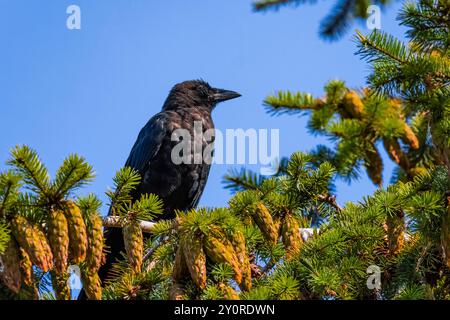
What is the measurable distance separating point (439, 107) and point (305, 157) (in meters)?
0.80

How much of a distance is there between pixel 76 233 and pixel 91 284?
0.31 metres

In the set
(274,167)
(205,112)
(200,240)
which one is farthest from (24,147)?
(205,112)

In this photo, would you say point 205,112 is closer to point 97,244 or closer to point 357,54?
point 357,54

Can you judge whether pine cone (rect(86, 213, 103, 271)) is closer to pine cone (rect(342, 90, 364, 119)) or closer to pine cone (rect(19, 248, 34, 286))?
pine cone (rect(19, 248, 34, 286))

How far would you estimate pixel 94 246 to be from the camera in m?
3.42

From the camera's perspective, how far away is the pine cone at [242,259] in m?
3.53

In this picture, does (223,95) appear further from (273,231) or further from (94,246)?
(94,246)

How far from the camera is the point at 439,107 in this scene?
3967 mm

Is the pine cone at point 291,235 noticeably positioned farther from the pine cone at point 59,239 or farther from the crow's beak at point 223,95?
the crow's beak at point 223,95

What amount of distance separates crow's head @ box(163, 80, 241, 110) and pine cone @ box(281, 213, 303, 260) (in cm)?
345

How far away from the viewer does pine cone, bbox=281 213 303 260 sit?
4.14 meters

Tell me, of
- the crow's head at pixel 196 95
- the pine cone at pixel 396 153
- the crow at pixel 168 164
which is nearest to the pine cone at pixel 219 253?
the crow at pixel 168 164

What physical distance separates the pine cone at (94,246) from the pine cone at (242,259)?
637 mm

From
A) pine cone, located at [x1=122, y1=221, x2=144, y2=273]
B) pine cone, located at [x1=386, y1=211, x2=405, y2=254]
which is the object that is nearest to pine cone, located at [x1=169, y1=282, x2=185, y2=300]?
pine cone, located at [x1=122, y1=221, x2=144, y2=273]
